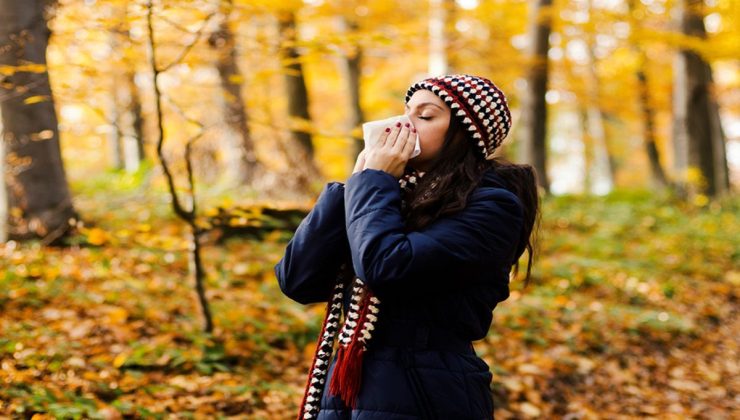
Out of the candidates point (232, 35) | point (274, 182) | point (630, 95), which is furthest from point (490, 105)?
point (630, 95)

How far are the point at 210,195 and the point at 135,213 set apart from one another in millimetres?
1104

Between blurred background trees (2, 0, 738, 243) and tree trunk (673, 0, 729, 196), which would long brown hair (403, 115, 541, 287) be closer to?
blurred background trees (2, 0, 738, 243)

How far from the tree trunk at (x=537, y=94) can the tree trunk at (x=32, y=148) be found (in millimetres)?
7690

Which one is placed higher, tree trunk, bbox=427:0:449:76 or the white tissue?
tree trunk, bbox=427:0:449:76

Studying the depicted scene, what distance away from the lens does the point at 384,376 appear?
1912 millimetres

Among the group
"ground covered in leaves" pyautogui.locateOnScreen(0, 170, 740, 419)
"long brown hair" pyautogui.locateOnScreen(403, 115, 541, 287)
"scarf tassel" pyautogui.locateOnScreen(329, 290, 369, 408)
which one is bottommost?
"ground covered in leaves" pyautogui.locateOnScreen(0, 170, 740, 419)

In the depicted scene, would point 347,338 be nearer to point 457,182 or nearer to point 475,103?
point 457,182

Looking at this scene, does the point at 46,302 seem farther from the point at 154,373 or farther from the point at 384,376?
A: the point at 384,376

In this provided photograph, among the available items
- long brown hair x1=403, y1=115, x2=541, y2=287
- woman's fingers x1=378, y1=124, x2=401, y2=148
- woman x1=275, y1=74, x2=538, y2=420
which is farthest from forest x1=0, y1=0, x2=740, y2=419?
woman's fingers x1=378, y1=124, x2=401, y2=148

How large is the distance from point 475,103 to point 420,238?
0.53 meters

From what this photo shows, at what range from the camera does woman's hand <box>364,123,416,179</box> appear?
1.99 m

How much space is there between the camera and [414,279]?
1.80 metres

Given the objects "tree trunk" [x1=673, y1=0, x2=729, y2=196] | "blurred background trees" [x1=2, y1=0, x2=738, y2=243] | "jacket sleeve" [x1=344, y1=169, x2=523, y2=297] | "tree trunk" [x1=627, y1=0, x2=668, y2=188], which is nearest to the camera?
"jacket sleeve" [x1=344, y1=169, x2=523, y2=297]

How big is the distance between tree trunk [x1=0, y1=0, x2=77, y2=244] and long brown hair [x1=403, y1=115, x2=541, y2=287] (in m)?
3.83
